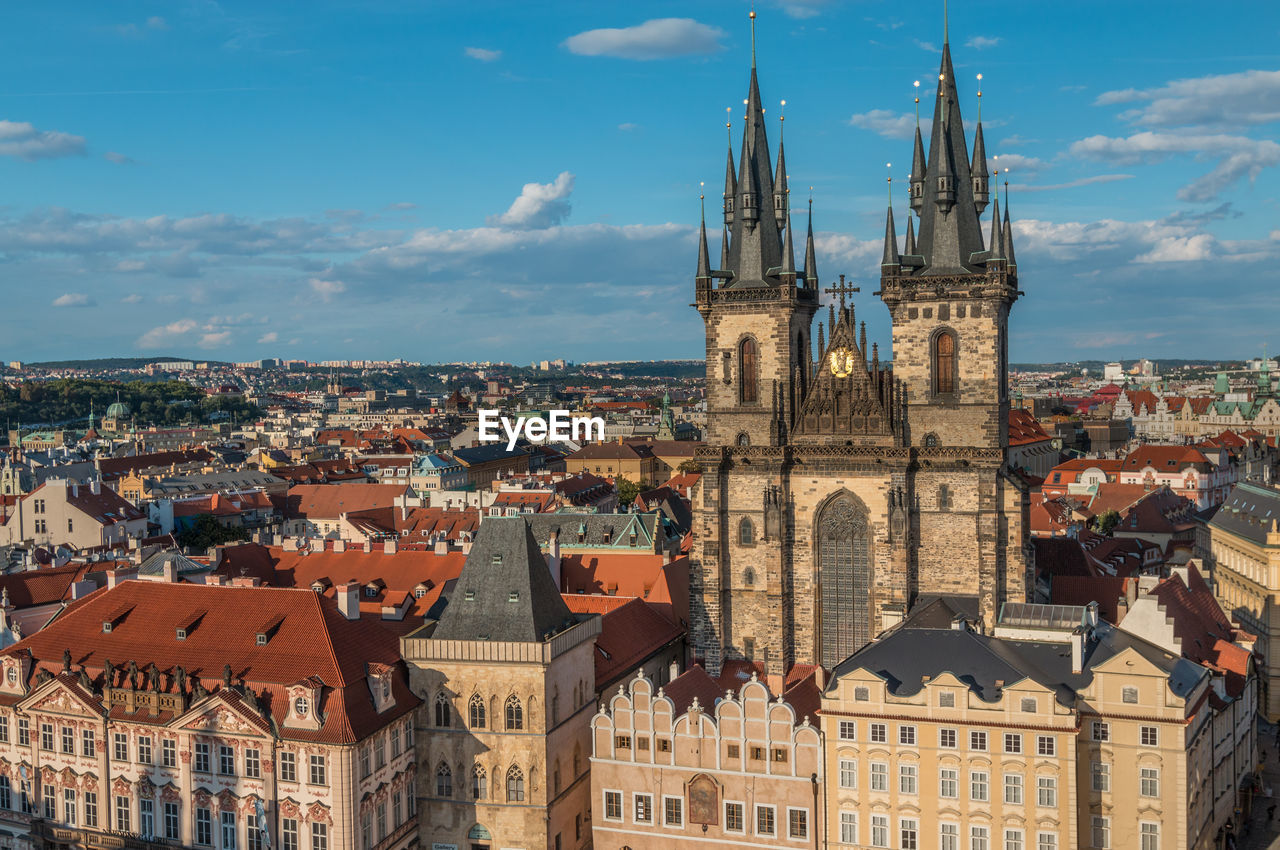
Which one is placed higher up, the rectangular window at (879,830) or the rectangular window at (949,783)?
the rectangular window at (949,783)

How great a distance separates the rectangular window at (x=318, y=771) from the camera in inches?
2024

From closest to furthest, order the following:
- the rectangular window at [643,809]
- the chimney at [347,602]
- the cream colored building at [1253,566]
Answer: the rectangular window at [643,809] < the chimney at [347,602] < the cream colored building at [1253,566]

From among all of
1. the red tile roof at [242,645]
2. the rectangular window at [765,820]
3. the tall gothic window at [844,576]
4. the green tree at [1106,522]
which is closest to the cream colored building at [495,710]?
the red tile roof at [242,645]

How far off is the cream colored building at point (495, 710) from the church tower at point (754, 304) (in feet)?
69.0

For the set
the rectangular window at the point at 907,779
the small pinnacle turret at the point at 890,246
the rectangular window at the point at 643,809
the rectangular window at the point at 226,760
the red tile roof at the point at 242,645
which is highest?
the small pinnacle turret at the point at 890,246

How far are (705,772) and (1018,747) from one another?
1375 centimetres

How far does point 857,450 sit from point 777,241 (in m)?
14.4

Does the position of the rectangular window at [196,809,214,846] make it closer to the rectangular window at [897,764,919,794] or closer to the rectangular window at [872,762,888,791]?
the rectangular window at [872,762,888,791]

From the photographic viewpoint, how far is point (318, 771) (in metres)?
51.5

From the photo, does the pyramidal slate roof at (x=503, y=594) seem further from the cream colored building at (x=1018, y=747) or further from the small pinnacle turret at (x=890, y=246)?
the small pinnacle turret at (x=890, y=246)

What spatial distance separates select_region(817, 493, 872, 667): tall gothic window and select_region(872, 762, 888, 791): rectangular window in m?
18.8

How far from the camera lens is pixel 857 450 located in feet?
235

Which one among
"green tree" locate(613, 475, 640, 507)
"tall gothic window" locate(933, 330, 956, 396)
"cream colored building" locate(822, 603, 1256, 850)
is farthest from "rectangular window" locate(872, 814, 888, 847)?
"green tree" locate(613, 475, 640, 507)

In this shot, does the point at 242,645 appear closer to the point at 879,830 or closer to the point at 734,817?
the point at 734,817
